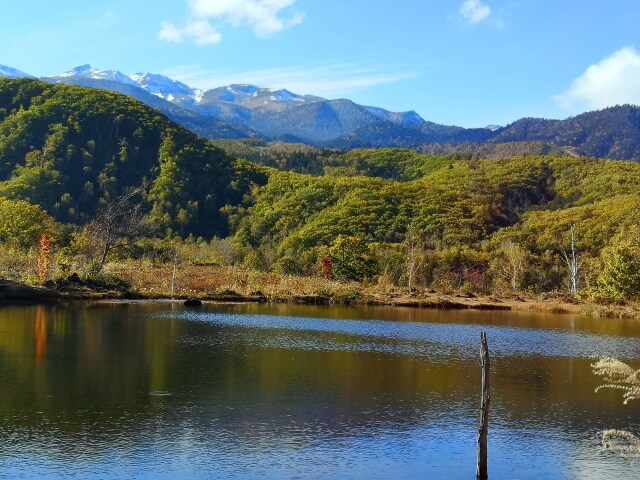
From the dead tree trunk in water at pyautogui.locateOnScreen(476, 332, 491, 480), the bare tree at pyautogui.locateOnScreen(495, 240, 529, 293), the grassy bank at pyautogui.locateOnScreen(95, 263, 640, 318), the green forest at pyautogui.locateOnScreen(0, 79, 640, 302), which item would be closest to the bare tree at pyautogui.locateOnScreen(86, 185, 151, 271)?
the green forest at pyautogui.locateOnScreen(0, 79, 640, 302)

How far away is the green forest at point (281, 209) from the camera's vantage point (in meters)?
83.9

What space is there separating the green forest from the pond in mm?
33755

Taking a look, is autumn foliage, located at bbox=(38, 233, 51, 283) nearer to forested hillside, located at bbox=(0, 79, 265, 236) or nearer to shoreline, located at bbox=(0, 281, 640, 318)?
shoreline, located at bbox=(0, 281, 640, 318)

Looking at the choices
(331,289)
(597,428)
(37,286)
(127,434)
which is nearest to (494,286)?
(331,289)

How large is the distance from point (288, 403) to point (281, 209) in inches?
3906

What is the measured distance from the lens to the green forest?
83875 mm

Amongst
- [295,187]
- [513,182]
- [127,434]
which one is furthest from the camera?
[513,182]

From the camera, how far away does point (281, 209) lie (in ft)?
398

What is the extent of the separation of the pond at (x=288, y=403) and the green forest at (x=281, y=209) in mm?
33755

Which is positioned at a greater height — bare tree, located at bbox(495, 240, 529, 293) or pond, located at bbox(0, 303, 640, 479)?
bare tree, located at bbox(495, 240, 529, 293)

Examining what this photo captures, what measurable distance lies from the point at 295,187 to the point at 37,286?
84565 millimetres

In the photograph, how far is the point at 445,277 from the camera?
89.9 metres

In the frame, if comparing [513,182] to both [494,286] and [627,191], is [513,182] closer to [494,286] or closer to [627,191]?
[627,191]

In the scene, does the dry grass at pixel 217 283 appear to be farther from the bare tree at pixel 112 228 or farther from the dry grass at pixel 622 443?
the dry grass at pixel 622 443
